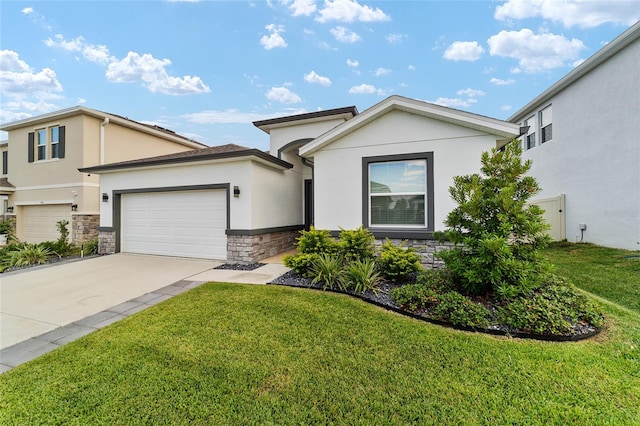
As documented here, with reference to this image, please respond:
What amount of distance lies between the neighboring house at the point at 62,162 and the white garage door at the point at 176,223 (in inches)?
149

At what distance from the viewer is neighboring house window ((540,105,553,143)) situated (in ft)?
40.2

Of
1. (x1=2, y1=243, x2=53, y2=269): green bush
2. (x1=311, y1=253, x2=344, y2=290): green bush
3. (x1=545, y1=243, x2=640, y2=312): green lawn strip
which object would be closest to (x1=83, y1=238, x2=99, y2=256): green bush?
(x1=2, y1=243, x2=53, y2=269): green bush

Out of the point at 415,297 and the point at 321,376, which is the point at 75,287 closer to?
the point at 321,376

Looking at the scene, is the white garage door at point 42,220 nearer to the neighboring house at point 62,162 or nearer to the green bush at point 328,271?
the neighboring house at point 62,162

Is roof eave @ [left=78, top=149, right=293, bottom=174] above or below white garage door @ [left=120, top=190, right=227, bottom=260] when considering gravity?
above

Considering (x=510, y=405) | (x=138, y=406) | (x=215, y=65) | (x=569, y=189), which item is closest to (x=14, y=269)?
(x=138, y=406)

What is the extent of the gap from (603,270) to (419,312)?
6068 millimetres

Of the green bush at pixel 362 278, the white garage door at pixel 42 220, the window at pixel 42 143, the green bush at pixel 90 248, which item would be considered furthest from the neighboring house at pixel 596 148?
the window at pixel 42 143

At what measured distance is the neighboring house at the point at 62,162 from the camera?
12.1 metres

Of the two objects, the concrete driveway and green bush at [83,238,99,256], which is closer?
the concrete driveway

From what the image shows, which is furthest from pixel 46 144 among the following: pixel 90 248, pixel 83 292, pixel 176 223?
pixel 83 292

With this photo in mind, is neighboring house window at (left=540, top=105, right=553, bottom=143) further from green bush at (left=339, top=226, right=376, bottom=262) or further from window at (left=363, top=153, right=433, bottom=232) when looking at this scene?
green bush at (left=339, top=226, right=376, bottom=262)

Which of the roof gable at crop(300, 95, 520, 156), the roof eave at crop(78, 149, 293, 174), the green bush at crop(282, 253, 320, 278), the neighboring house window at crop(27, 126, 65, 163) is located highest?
the neighboring house window at crop(27, 126, 65, 163)

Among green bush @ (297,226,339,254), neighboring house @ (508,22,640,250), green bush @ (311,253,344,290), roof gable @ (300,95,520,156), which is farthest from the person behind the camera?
neighboring house @ (508,22,640,250)
